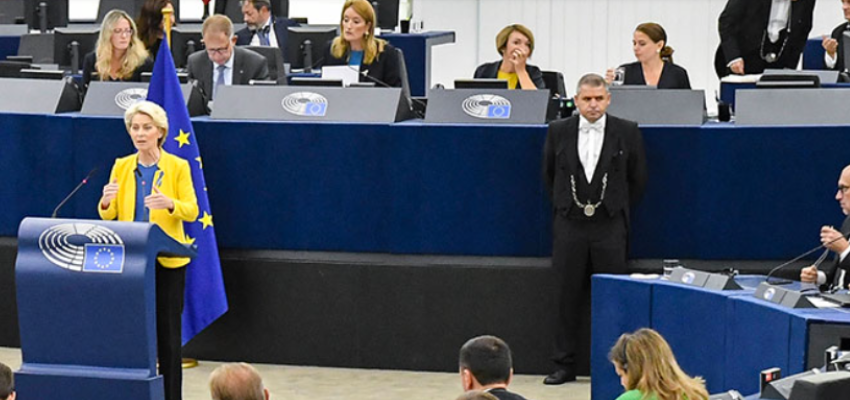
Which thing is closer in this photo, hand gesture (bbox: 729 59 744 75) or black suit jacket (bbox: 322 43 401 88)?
black suit jacket (bbox: 322 43 401 88)

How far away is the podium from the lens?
7.66 metres

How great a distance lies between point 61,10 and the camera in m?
17.2

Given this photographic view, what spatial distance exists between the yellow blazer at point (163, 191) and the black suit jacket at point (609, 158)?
74.0 inches

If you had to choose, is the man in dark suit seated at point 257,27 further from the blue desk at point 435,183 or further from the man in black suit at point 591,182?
the man in black suit at point 591,182

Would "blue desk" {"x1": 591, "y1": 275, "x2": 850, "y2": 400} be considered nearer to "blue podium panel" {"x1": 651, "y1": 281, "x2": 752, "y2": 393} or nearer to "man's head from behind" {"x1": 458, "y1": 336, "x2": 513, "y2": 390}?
"blue podium panel" {"x1": 651, "y1": 281, "x2": 752, "y2": 393}

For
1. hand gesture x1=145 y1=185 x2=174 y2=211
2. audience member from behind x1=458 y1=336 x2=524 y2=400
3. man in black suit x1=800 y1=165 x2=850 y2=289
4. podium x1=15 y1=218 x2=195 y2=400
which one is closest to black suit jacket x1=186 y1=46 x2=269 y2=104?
hand gesture x1=145 y1=185 x2=174 y2=211

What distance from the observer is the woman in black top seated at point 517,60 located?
413 inches

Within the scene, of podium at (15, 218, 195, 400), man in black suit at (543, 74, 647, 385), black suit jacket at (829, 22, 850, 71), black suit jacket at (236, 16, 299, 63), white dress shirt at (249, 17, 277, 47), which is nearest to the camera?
podium at (15, 218, 195, 400)

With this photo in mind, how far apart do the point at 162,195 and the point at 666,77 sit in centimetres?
352

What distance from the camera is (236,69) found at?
10.5m

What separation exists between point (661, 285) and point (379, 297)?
196cm

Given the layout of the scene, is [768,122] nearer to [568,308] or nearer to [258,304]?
[568,308]

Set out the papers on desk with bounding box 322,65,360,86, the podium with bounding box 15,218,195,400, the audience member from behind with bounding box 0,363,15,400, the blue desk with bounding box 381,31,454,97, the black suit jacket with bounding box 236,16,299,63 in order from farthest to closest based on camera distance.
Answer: the blue desk with bounding box 381,31,454,97, the black suit jacket with bounding box 236,16,299,63, the papers on desk with bounding box 322,65,360,86, the podium with bounding box 15,218,195,400, the audience member from behind with bounding box 0,363,15,400

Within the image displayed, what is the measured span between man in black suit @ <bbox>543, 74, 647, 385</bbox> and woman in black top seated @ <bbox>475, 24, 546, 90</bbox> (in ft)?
4.45
